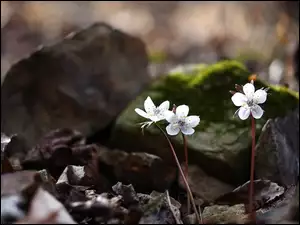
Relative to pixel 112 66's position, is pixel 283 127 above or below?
below

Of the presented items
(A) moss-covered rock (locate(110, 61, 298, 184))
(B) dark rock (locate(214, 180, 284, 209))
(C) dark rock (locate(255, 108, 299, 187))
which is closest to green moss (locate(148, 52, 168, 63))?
(A) moss-covered rock (locate(110, 61, 298, 184))

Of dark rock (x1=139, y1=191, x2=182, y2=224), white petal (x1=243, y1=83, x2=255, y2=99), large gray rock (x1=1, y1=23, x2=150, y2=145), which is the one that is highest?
→ large gray rock (x1=1, y1=23, x2=150, y2=145)

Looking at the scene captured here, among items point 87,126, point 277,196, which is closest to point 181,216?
point 277,196

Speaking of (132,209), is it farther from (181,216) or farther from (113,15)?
(113,15)

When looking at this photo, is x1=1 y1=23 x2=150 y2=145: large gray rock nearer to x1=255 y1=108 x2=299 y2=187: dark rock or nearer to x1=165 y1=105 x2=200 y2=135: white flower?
x1=255 y1=108 x2=299 y2=187: dark rock

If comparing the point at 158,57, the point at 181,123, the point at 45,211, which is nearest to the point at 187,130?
the point at 181,123
